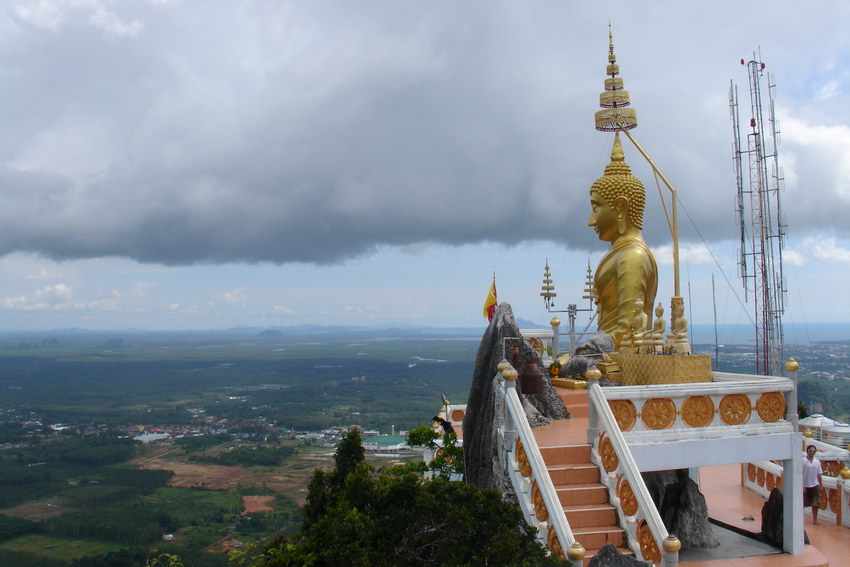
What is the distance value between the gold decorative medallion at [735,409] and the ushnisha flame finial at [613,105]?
8.33 metres

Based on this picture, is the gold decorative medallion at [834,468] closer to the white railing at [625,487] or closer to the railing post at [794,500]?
the railing post at [794,500]

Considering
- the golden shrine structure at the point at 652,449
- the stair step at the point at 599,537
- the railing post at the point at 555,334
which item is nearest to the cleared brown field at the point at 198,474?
the railing post at the point at 555,334

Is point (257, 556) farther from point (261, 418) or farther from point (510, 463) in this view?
point (261, 418)

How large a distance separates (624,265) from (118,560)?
33375 millimetres

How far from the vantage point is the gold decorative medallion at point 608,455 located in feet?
24.4

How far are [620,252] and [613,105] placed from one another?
3530 mm

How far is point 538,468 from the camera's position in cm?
715

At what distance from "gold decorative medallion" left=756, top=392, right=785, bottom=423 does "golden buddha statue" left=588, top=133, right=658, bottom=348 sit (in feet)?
15.8

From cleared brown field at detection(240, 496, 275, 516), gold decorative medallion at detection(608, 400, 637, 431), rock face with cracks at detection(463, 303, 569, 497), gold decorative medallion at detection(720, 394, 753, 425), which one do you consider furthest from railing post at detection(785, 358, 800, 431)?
cleared brown field at detection(240, 496, 275, 516)

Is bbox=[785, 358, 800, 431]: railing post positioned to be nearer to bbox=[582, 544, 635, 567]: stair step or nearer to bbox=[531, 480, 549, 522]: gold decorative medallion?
bbox=[582, 544, 635, 567]: stair step

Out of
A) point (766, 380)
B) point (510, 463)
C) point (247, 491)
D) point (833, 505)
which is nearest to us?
point (510, 463)

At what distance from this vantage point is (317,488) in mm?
7352

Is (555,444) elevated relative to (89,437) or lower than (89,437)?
elevated

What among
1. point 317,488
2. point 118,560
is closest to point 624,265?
point 317,488
